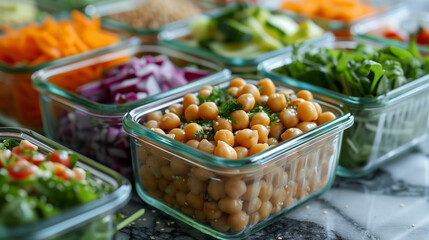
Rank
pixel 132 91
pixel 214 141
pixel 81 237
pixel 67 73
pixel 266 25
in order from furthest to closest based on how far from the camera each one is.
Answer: pixel 266 25, pixel 67 73, pixel 132 91, pixel 214 141, pixel 81 237

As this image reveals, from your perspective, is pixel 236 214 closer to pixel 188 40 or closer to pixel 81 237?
pixel 81 237

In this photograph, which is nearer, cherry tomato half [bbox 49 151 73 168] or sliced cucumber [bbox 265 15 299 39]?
cherry tomato half [bbox 49 151 73 168]

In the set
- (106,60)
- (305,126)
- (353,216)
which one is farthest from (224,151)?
(106,60)

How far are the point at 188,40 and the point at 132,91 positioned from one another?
2.11 ft

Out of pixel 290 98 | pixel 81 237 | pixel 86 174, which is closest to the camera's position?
pixel 81 237

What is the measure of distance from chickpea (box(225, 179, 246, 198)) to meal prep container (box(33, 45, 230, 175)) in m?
0.43

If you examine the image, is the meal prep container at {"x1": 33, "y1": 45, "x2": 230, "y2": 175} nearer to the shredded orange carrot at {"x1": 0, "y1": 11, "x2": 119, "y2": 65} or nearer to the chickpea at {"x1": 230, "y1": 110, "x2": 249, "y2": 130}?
the shredded orange carrot at {"x1": 0, "y1": 11, "x2": 119, "y2": 65}

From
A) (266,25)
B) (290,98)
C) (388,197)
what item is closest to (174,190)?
(290,98)

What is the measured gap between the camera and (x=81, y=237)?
2.99 ft

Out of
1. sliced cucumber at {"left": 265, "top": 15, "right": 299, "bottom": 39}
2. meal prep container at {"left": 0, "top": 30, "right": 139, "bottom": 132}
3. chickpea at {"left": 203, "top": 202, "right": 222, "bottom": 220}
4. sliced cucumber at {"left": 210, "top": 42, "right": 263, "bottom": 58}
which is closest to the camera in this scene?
chickpea at {"left": 203, "top": 202, "right": 222, "bottom": 220}

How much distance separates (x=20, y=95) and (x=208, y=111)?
2.50ft

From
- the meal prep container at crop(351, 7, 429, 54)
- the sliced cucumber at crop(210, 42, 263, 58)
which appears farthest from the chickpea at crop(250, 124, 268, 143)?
the meal prep container at crop(351, 7, 429, 54)

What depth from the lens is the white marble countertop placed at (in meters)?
1.28

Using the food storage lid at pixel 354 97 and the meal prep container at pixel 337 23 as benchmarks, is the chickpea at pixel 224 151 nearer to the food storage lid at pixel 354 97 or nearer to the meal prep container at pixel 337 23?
the food storage lid at pixel 354 97
